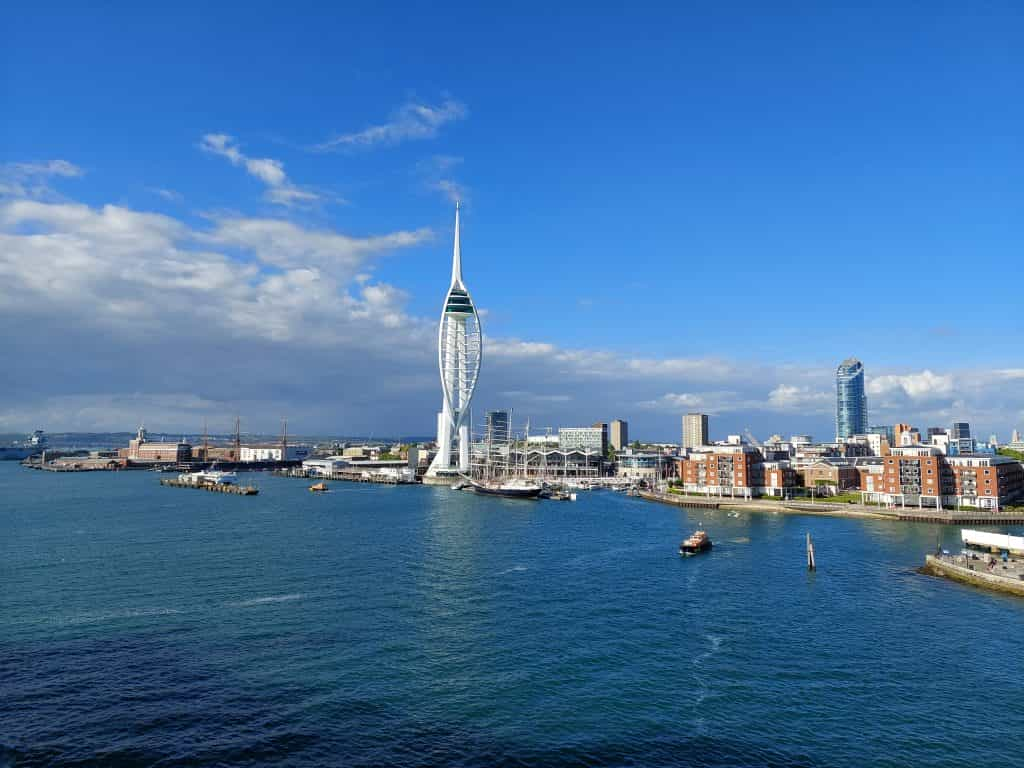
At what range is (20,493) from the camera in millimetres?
101438

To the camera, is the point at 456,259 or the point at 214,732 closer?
the point at 214,732

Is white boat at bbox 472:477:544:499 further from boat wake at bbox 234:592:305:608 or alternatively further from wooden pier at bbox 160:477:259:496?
boat wake at bbox 234:592:305:608

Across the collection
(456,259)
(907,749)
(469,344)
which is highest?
(456,259)

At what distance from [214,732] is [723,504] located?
74555 millimetres

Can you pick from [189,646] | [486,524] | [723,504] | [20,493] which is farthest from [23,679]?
[20,493]

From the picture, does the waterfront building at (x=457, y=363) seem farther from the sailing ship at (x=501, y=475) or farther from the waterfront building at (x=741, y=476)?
the waterfront building at (x=741, y=476)

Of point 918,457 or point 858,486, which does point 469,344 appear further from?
point 918,457

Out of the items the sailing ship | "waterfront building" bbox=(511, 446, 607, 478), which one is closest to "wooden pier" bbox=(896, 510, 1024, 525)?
the sailing ship

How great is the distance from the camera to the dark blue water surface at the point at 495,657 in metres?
18.8

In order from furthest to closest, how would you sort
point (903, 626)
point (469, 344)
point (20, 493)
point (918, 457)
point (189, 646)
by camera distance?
point (469, 344), point (20, 493), point (918, 457), point (903, 626), point (189, 646)

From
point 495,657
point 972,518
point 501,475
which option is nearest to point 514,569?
point 495,657

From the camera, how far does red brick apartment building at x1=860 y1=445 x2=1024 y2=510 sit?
7025 centimetres

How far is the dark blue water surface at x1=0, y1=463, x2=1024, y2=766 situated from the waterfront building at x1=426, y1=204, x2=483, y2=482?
263 ft

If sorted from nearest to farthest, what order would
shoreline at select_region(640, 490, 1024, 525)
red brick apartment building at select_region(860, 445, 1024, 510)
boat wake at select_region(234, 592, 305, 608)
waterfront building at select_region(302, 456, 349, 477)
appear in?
boat wake at select_region(234, 592, 305, 608) < shoreline at select_region(640, 490, 1024, 525) < red brick apartment building at select_region(860, 445, 1024, 510) < waterfront building at select_region(302, 456, 349, 477)
